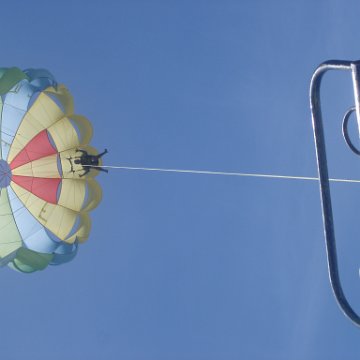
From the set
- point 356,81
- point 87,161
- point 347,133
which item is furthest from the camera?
point 87,161

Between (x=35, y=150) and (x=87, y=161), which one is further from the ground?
(x=35, y=150)

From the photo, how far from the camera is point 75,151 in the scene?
13.0 m

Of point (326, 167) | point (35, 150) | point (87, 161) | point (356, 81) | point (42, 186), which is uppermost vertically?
point (35, 150)

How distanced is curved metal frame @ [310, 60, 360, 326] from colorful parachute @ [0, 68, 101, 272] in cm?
1083

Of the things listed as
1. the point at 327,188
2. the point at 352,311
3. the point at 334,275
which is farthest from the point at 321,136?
the point at 352,311

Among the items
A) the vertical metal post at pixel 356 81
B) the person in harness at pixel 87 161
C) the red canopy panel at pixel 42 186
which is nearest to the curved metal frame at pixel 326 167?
the vertical metal post at pixel 356 81

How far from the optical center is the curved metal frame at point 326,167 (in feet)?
7.38

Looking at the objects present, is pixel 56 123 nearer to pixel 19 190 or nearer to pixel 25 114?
pixel 25 114

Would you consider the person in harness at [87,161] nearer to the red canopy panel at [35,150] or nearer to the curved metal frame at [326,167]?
the red canopy panel at [35,150]

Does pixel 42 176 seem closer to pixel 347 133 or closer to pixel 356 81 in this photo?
pixel 347 133

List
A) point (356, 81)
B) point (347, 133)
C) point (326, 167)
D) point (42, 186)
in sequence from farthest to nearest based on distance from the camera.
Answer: point (42, 186), point (347, 133), point (326, 167), point (356, 81)

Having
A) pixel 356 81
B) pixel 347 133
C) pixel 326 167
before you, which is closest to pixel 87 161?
pixel 347 133

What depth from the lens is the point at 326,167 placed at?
2.39 metres

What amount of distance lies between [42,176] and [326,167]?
11.3m
